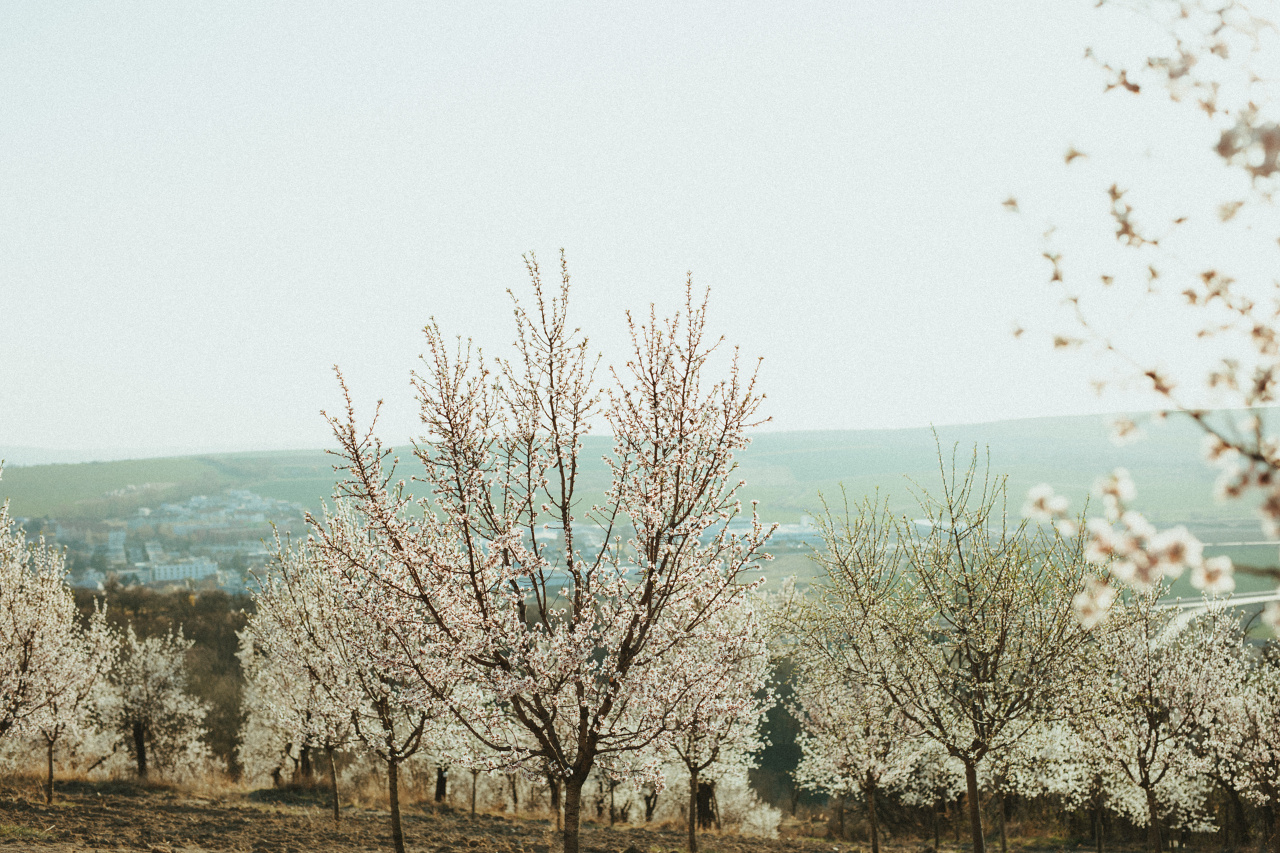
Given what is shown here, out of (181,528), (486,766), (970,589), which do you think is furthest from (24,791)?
(181,528)

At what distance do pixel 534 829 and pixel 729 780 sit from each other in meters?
7.72

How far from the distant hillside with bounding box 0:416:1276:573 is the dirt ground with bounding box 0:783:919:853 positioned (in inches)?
1260

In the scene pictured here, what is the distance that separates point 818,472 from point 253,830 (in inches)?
3362

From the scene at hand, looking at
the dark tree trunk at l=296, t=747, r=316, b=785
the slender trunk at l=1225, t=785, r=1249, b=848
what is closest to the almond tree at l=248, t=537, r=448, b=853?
the dark tree trunk at l=296, t=747, r=316, b=785

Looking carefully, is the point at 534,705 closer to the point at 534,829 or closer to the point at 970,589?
the point at 970,589

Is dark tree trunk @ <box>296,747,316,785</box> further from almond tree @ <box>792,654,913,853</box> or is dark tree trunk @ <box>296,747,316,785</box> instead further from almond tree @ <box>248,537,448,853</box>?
almond tree @ <box>792,654,913,853</box>

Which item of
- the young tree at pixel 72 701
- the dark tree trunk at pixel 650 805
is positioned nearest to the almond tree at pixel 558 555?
the young tree at pixel 72 701

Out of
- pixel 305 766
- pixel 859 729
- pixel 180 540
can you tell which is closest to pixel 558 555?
pixel 859 729

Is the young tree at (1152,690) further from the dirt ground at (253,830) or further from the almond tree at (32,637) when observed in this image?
the almond tree at (32,637)

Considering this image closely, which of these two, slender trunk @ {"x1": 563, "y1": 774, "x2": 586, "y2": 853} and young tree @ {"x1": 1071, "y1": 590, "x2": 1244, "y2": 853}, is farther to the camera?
young tree @ {"x1": 1071, "y1": 590, "x2": 1244, "y2": 853}

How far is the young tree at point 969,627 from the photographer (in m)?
9.93

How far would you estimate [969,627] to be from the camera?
10.3 m

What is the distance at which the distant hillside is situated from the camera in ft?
191

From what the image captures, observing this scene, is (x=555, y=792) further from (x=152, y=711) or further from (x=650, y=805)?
(x=152, y=711)
